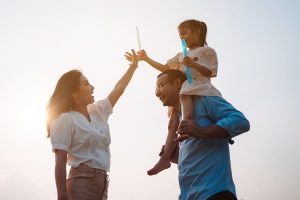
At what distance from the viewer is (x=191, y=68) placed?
481 centimetres

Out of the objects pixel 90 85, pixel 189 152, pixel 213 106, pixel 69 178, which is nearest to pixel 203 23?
pixel 90 85

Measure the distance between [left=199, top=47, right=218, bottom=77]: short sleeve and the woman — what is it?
153 centimetres

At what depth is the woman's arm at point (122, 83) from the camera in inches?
214

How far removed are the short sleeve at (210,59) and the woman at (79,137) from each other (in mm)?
1533

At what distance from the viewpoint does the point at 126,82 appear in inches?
223

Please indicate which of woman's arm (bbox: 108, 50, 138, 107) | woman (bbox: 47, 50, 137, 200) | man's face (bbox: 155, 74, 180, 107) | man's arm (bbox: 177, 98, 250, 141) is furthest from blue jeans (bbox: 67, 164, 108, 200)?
man's arm (bbox: 177, 98, 250, 141)

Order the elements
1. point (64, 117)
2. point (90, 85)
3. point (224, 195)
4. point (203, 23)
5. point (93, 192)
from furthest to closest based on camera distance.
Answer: point (203, 23), point (90, 85), point (64, 117), point (93, 192), point (224, 195)

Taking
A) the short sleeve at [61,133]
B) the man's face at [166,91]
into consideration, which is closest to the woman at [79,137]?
the short sleeve at [61,133]

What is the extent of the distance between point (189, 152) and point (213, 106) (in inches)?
19.7

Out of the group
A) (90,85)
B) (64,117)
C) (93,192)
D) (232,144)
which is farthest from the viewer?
(90,85)

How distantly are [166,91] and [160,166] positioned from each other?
0.89m

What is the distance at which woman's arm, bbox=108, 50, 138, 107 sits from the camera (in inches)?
214

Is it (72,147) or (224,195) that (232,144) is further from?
(72,147)

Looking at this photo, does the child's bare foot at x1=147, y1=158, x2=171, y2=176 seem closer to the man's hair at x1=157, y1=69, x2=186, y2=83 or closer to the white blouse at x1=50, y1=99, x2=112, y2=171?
the white blouse at x1=50, y1=99, x2=112, y2=171
